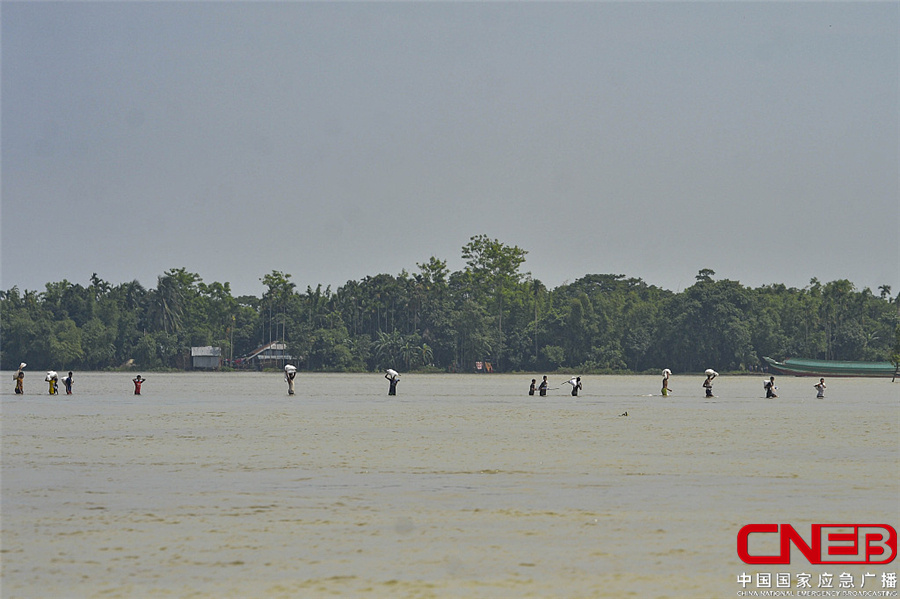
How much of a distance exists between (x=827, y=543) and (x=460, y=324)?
429 ft

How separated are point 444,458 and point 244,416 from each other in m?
17.5

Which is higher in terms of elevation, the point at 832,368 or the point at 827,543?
the point at 832,368

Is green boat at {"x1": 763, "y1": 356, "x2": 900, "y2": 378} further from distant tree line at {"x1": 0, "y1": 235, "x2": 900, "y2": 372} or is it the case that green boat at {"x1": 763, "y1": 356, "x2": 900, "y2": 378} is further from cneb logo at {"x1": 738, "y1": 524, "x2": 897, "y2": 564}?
cneb logo at {"x1": 738, "y1": 524, "x2": 897, "y2": 564}

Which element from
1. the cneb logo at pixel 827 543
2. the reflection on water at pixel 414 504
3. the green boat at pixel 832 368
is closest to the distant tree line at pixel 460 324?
the green boat at pixel 832 368

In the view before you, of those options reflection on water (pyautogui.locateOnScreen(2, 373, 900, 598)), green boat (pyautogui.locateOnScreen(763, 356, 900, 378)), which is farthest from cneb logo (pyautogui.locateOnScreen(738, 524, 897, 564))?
green boat (pyautogui.locateOnScreen(763, 356, 900, 378))

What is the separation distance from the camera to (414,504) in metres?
16.3

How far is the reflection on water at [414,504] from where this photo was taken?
37.6 feet

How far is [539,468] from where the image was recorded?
21.0 metres

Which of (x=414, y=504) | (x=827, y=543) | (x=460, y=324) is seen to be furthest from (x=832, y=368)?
(x=827, y=543)

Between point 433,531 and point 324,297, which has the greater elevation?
point 324,297

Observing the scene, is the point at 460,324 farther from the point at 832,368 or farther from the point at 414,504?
the point at 414,504

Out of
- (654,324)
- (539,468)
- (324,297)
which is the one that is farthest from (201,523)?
(324,297)

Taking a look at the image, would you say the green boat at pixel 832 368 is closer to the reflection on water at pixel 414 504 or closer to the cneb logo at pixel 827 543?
the reflection on water at pixel 414 504

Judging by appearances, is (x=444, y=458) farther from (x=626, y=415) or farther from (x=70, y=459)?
(x=626, y=415)
